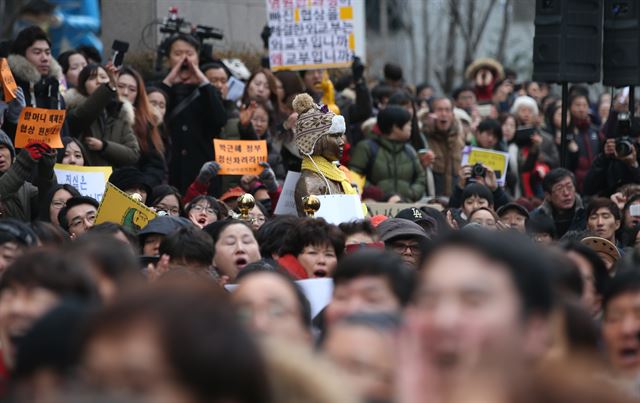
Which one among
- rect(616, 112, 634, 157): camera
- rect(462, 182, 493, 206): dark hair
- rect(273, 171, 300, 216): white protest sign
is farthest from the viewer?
rect(616, 112, 634, 157): camera

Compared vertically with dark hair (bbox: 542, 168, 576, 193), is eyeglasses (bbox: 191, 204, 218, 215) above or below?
above

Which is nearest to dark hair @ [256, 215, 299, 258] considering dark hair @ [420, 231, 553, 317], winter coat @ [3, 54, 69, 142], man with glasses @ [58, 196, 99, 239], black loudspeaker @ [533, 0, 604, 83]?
man with glasses @ [58, 196, 99, 239]

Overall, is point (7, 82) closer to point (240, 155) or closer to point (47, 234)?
point (240, 155)

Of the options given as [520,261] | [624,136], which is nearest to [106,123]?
[624,136]

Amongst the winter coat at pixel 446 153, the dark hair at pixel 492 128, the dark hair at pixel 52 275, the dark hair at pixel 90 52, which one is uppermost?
the dark hair at pixel 52 275

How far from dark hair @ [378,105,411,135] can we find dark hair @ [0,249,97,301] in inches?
375

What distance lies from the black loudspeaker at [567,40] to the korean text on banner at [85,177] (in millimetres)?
4863

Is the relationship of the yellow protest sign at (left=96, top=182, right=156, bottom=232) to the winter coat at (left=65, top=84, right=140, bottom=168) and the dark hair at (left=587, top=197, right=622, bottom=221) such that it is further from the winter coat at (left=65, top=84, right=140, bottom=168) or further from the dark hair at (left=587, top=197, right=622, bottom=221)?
the dark hair at (left=587, top=197, right=622, bottom=221)

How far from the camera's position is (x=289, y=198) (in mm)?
10883

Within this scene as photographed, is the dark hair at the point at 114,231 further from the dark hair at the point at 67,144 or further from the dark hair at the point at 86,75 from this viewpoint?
the dark hair at the point at 86,75

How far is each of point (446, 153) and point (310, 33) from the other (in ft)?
6.80

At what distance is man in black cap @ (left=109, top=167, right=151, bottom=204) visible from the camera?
1153cm

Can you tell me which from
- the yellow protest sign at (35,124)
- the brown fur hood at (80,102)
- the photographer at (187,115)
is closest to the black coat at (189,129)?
the photographer at (187,115)

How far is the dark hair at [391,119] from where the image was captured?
A: 14594 millimetres
